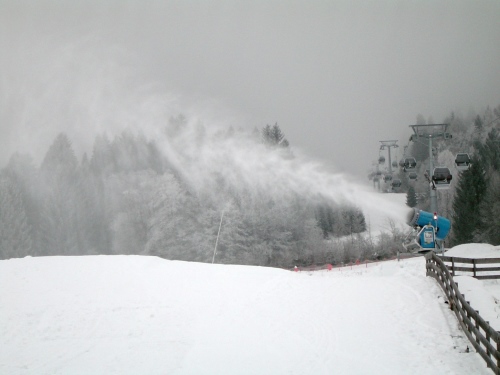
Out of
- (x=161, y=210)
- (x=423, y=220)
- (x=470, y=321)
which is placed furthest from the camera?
(x=161, y=210)

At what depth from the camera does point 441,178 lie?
22266 millimetres

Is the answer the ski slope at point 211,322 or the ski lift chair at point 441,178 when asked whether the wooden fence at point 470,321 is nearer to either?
the ski slope at point 211,322

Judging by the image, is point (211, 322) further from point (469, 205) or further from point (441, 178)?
point (469, 205)

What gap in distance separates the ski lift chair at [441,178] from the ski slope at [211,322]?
4151 mm

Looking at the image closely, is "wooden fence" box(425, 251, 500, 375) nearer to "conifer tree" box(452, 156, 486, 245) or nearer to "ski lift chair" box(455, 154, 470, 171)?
"ski lift chair" box(455, 154, 470, 171)

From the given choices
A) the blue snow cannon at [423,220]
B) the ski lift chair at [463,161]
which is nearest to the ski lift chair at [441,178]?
the blue snow cannon at [423,220]

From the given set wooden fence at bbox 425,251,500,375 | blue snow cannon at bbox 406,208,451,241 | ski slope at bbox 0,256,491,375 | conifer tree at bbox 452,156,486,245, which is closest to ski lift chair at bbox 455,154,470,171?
blue snow cannon at bbox 406,208,451,241

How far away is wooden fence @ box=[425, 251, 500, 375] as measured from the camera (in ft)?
31.8

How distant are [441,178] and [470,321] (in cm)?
1144

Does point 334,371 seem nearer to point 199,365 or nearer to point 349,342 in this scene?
point 349,342

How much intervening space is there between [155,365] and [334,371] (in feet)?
13.5

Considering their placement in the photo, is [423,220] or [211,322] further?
[423,220]

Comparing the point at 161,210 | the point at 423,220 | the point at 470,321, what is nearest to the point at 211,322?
the point at 470,321

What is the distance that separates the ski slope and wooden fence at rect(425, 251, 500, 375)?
31 cm
